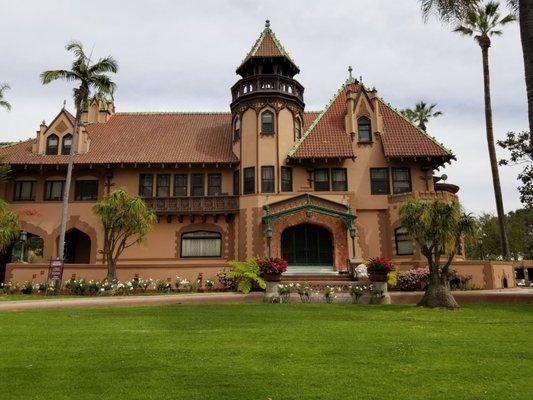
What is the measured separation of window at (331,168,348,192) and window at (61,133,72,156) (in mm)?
19450

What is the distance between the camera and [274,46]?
32.5m

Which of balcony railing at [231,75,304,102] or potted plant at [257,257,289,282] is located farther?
balcony railing at [231,75,304,102]

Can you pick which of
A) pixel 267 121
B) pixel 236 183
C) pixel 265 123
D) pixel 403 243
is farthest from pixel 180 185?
pixel 403 243

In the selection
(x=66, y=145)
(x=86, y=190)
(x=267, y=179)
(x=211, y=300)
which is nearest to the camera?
(x=211, y=300)

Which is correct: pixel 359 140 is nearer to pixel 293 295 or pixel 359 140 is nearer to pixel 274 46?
pixel 274 46

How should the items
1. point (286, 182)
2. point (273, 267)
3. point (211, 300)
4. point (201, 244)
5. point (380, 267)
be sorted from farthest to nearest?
1. point (201, 244)
2. point (286, 182)
3. point (211, 300)
4. point (273, 267)
5. point (380, 267)

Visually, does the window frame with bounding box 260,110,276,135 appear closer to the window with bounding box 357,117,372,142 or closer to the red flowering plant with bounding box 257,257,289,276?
the window with bounding box 357,117,372,142

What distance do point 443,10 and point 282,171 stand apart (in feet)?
54.8

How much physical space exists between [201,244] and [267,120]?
32.6 feet

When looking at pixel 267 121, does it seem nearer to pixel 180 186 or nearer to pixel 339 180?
pixel 339 180

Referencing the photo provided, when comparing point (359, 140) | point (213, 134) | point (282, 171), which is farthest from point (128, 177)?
point (359, 140)

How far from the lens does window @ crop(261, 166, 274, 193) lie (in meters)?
30.4

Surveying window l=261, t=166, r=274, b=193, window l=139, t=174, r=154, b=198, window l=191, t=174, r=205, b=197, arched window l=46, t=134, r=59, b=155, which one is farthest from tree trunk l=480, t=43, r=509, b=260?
arched window l=46, t=134, r=59, b=155

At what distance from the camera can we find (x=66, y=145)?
3312 cm
